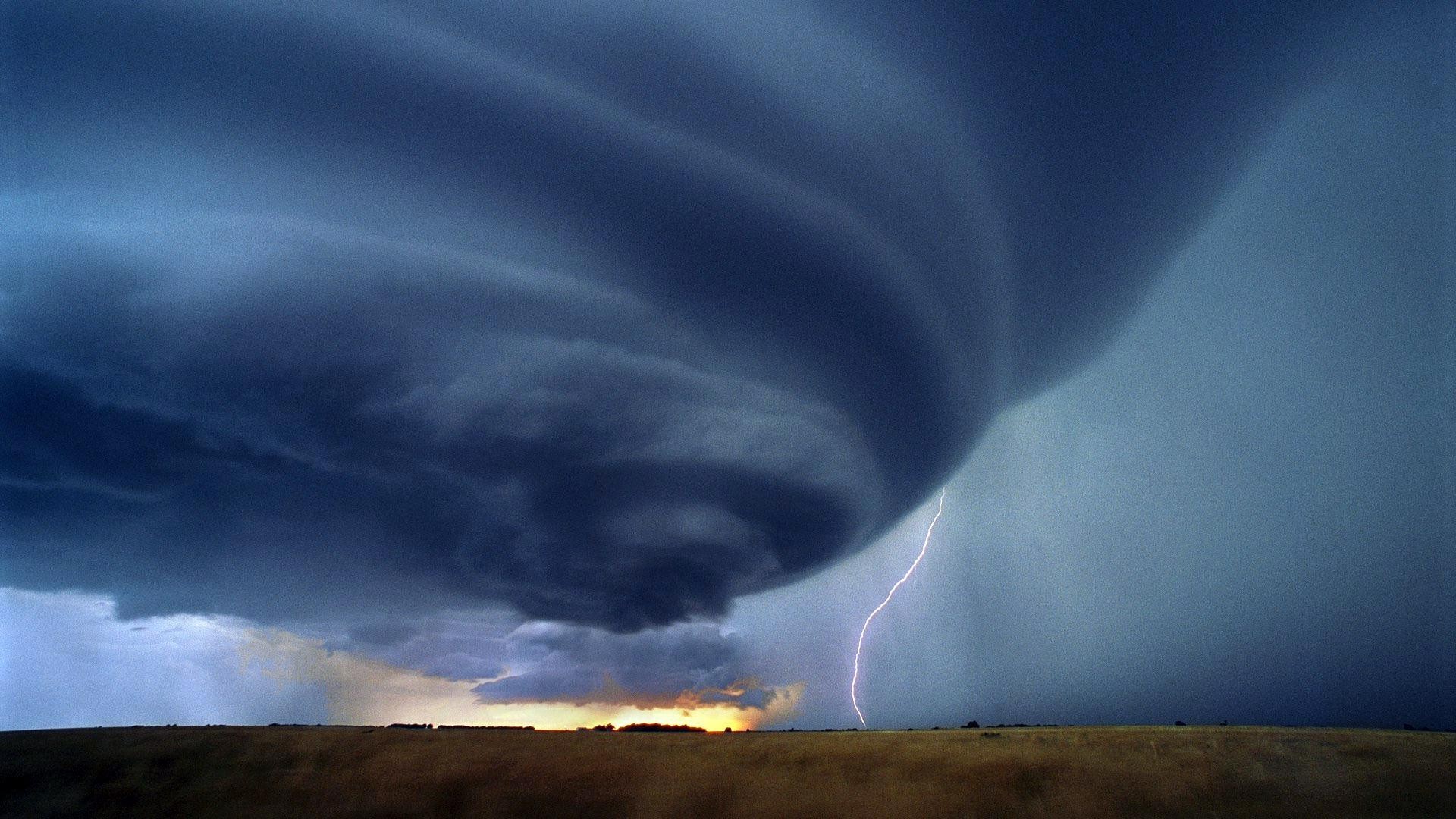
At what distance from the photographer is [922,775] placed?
143 feet

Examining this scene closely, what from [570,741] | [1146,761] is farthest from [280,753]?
[1146,761]

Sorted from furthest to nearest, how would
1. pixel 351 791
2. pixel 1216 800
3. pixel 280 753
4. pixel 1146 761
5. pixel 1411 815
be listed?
1. pixel 280 753
2. pixel 351 791
3. pixel 1146 761
4. pixel 1216 800
5. pixel 1411 815

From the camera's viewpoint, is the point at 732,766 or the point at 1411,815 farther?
the point at 732,766

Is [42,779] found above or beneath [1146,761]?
above

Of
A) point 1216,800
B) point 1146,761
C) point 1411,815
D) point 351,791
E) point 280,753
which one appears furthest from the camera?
point 280,753

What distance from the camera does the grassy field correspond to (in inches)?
1553

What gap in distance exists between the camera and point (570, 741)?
52281mm

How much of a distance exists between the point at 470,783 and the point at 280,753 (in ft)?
48.1

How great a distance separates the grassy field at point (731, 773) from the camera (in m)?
39.4

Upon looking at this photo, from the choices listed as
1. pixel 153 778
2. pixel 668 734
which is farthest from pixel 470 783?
pixel 153 778

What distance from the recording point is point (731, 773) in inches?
1826

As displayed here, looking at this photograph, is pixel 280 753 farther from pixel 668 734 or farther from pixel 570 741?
pixel 668 734

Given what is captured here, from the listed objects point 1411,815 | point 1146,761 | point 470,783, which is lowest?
point 1411,815

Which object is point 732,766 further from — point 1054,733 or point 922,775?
point 1054,733
